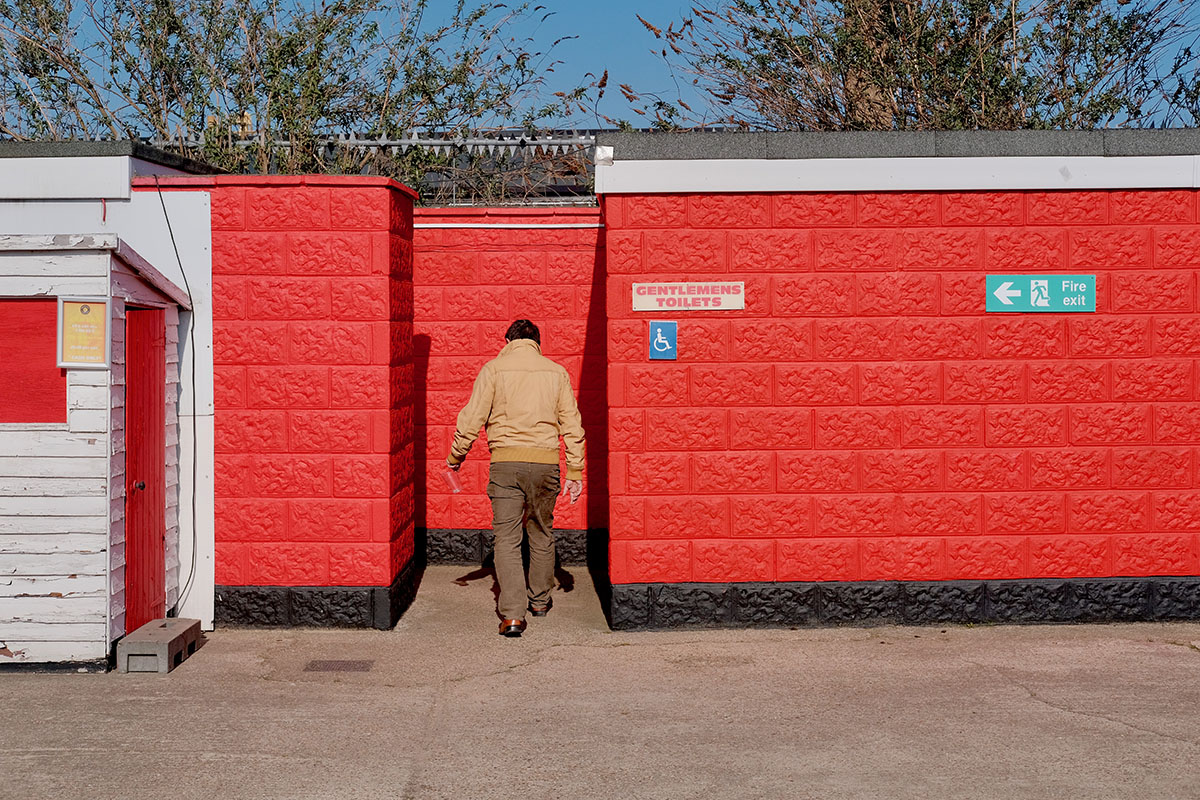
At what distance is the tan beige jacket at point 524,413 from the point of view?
8.41 meters

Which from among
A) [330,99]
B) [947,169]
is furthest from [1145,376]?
[330,99]

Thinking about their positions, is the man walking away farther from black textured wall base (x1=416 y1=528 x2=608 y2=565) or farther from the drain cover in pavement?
black textured wall base (x1=416 y1=528 x2=608 y2=565)

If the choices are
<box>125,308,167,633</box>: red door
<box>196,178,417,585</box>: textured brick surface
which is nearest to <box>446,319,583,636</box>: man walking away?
<box>196,178,417,585</box>: textured brick surface

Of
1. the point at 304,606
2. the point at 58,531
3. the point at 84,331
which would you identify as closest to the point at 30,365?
the point at 84,331

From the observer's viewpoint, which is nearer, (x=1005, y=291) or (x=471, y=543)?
(x=1005, y=291)

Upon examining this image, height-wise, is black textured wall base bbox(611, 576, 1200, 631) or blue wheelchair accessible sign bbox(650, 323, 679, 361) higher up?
blue wheelchair accessible sign bbox(650, 323, 679, 361)

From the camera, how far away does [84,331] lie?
279 inches

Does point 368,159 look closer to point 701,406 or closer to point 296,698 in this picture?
point 701,406

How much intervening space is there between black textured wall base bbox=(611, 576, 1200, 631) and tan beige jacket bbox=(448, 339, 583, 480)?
1037 millimetres

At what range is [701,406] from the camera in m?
8.17

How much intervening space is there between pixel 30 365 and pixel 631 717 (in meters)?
3.87

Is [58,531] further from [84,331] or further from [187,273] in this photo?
[187,273]

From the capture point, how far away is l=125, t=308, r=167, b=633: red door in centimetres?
A: 755

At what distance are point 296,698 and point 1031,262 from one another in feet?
17.1
